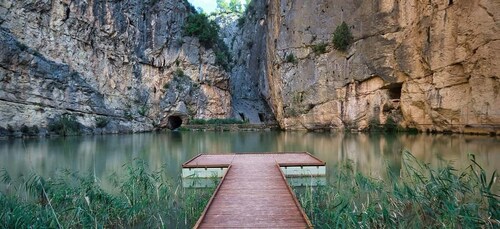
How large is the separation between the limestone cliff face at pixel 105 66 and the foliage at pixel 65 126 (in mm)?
695

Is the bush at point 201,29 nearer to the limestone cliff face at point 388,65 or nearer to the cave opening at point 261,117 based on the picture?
the limestone cliff face at point 388,65

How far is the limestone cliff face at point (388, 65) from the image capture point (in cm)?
2080

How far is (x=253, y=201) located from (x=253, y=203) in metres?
0.14

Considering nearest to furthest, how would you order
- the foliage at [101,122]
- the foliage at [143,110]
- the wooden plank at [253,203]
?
the wooden plank at [253,203] → the foliage at [101,122] → the foliage at [143,110]

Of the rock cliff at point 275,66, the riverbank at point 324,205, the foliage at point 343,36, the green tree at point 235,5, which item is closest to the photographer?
the riverbank at point 324,205

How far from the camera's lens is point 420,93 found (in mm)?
26062

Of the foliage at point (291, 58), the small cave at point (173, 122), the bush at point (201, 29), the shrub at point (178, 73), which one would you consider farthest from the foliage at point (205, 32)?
the foliage at point (291, 58)

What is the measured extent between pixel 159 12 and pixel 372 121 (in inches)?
1255

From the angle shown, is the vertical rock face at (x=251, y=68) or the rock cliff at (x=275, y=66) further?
the vertical rock face at (x=251, y=68)

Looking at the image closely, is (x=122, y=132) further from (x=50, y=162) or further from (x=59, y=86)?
(x=50, y=162)

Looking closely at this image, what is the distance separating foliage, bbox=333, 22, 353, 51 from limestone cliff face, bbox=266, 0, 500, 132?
55cm

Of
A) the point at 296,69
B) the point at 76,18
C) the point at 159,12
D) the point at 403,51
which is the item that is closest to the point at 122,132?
the point at 76,18

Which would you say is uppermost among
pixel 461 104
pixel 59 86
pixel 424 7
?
pixel 424 7

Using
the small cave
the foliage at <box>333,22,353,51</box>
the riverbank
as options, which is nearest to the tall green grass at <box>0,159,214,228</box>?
the riverbank
